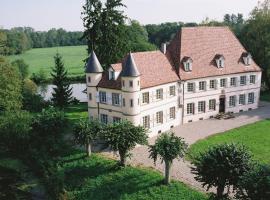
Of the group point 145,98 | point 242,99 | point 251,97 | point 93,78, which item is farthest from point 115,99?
point 251,97

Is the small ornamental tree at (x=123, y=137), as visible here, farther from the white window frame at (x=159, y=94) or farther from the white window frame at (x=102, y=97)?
the white window frame at (x=159, y=94)

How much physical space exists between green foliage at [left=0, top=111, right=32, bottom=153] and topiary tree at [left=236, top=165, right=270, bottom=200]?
24943 mm

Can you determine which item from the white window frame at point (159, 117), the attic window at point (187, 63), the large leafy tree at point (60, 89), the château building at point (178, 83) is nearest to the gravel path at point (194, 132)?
the château building at point (178, 83)

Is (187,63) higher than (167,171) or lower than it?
higher

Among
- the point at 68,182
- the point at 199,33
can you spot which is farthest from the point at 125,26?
the point at 68,182

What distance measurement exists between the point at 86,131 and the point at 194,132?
1520 cm

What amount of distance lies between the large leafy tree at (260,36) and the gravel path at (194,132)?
833 centimetres

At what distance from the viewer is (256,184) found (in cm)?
2286

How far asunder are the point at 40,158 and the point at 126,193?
38.0ft

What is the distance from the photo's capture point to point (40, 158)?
123 ft

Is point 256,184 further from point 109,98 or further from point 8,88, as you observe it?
point 8,88

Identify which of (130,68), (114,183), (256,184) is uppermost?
(130,68)

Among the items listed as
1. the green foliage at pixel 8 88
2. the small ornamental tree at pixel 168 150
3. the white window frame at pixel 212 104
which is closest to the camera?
the small ornamental tree at pixel 168 150

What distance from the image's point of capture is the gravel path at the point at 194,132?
3366 centimetres
